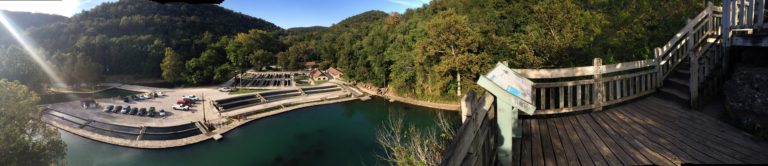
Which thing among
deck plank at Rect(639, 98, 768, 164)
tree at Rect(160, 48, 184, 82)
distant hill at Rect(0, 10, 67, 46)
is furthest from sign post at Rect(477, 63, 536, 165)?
distant hill at Rect(0, 10, 67, 46)

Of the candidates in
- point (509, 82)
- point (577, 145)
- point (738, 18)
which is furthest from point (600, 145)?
point (738, 18)

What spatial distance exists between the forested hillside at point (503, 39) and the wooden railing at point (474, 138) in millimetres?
7965

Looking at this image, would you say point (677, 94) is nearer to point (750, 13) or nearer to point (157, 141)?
point (750, 13)

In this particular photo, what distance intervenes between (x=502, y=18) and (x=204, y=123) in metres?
21.3

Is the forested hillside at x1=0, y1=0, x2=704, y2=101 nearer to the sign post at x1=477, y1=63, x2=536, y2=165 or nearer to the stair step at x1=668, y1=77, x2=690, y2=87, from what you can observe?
the sign post at x1=477, y1=63, x2=536, y2=165

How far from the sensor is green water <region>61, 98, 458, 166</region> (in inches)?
638

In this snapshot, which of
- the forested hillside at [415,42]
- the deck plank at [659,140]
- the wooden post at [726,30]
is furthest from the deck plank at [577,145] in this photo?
the forested hillside at [415,42]

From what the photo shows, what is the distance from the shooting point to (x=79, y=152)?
59.3 feet

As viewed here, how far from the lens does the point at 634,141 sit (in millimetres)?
2877

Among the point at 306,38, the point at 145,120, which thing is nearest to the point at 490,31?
the point at 145,120

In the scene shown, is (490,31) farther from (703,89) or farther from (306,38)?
(306,38)

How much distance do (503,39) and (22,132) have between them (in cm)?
2169

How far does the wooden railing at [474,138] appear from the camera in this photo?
1321 mm

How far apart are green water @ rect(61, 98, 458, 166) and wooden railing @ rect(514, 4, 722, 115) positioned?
11.1 metres
